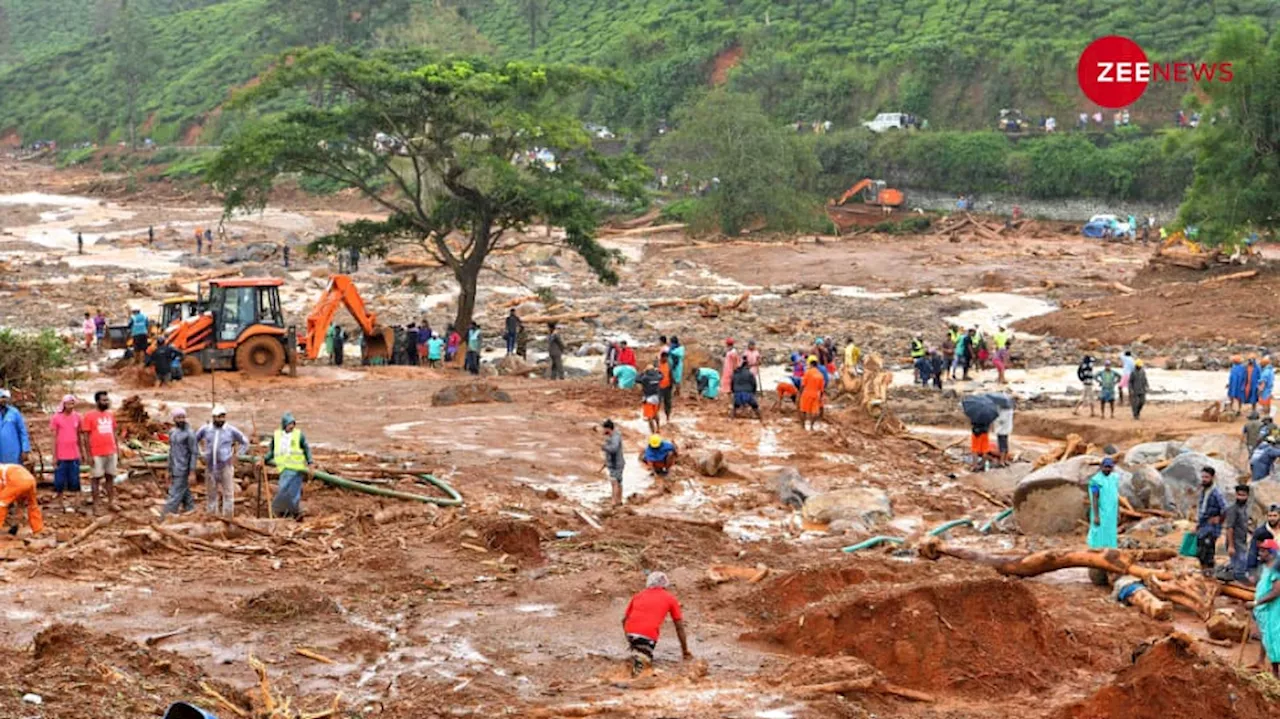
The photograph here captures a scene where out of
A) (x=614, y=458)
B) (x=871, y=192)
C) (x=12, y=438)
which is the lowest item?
(x=614, y=458)

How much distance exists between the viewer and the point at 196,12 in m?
122

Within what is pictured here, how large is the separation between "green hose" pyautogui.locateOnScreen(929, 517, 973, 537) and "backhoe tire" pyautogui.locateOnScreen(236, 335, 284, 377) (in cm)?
1431

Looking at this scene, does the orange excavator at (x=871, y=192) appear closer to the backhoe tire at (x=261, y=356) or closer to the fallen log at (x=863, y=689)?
the backhoe tire at (x=261, y=356)

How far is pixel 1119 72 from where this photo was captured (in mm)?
71625

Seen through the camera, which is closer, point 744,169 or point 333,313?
point 333,313

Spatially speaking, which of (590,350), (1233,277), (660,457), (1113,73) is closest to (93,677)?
(660,457)

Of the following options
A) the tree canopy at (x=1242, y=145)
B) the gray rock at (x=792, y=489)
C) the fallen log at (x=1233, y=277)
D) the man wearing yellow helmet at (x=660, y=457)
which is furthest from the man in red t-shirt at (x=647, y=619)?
the tree canopy at (x=1242, y=145)

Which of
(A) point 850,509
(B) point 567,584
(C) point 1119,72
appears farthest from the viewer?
(C) point 1119,72

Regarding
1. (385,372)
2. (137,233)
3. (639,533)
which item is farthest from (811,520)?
(137,233)

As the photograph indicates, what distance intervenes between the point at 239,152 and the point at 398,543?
16.8 m

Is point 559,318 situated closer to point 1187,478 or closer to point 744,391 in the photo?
point 744,391

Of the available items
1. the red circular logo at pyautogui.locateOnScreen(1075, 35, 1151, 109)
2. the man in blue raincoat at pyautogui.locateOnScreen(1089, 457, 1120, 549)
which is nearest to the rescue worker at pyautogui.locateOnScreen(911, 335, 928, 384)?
the man in blue raincoat at pyautogui.locateOnScreen(1089, 457, 1120, 549)

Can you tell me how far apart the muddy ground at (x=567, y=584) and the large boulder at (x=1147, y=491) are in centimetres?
164

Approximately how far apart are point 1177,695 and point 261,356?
20.9 metres
